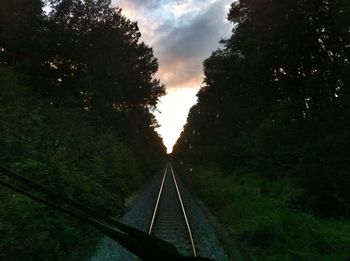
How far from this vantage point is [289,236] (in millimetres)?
14602

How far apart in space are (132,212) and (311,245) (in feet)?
33.8

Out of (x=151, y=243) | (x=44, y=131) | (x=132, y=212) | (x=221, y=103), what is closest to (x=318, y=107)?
(x=132, y=212)

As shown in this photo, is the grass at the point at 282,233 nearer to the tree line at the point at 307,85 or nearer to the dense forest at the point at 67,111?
the tree line at the point at 307,85

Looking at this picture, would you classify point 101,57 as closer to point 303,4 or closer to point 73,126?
point 73,126

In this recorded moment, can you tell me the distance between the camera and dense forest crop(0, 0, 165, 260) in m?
12.6

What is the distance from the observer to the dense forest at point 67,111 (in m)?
12.6

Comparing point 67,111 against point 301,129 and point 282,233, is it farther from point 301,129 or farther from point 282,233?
point 282,233

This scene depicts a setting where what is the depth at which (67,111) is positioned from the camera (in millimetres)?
30656

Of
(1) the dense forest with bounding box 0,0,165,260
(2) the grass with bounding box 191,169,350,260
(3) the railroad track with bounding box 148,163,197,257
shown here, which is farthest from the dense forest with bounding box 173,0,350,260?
(1) the dense forest with bounding box 0,0,165,260

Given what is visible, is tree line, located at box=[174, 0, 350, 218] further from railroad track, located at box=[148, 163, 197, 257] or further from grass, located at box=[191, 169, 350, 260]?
railroad track, located at box=[148, 163, 197, 257]

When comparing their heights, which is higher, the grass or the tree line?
the tree line

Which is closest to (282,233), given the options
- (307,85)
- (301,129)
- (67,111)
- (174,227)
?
(174,227)

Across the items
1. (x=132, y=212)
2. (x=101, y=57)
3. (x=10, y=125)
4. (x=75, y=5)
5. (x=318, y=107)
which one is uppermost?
(x=75, y=5)

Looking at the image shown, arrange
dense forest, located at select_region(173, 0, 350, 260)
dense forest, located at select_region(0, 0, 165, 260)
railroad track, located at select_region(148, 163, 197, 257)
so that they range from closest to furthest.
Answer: dense forest, located at select_region(0, 0, 165, 260) → railroad track, located at select_region(148, 163, 197, 257) → dense forest, located at select_region(173, 0, 350, 260)
